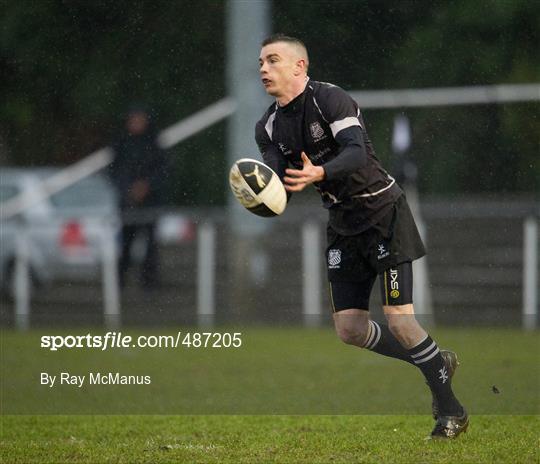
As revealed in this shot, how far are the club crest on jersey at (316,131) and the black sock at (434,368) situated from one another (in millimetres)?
1108

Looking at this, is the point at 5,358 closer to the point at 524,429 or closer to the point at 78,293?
the point at 78,293

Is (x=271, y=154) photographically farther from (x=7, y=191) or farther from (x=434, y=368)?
(x=7, y=191)

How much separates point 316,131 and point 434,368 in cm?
129

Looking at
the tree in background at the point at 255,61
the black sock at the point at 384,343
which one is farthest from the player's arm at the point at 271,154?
the tree in background at the point at 255,61

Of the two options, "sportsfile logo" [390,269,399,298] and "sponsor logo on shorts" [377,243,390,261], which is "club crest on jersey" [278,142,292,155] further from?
"sportsfile logo" [390,269,399,298]

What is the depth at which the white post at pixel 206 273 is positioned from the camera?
10945 mm

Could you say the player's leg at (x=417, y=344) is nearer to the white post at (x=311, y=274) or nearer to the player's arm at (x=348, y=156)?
the player's arm at (x=348, y=156)

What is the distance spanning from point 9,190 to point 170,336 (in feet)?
7.86

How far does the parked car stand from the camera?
35.3 ft

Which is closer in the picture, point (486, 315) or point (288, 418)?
point (288, 418)

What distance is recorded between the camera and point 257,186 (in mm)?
→ 5469

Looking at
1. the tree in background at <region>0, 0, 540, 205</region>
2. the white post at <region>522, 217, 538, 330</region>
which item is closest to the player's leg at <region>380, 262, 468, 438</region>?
the tree in background at <region>0, 0, 540, 205</region>

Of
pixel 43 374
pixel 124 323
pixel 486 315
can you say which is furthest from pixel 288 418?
pixel 486 315

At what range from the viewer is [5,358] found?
28.9 feet
